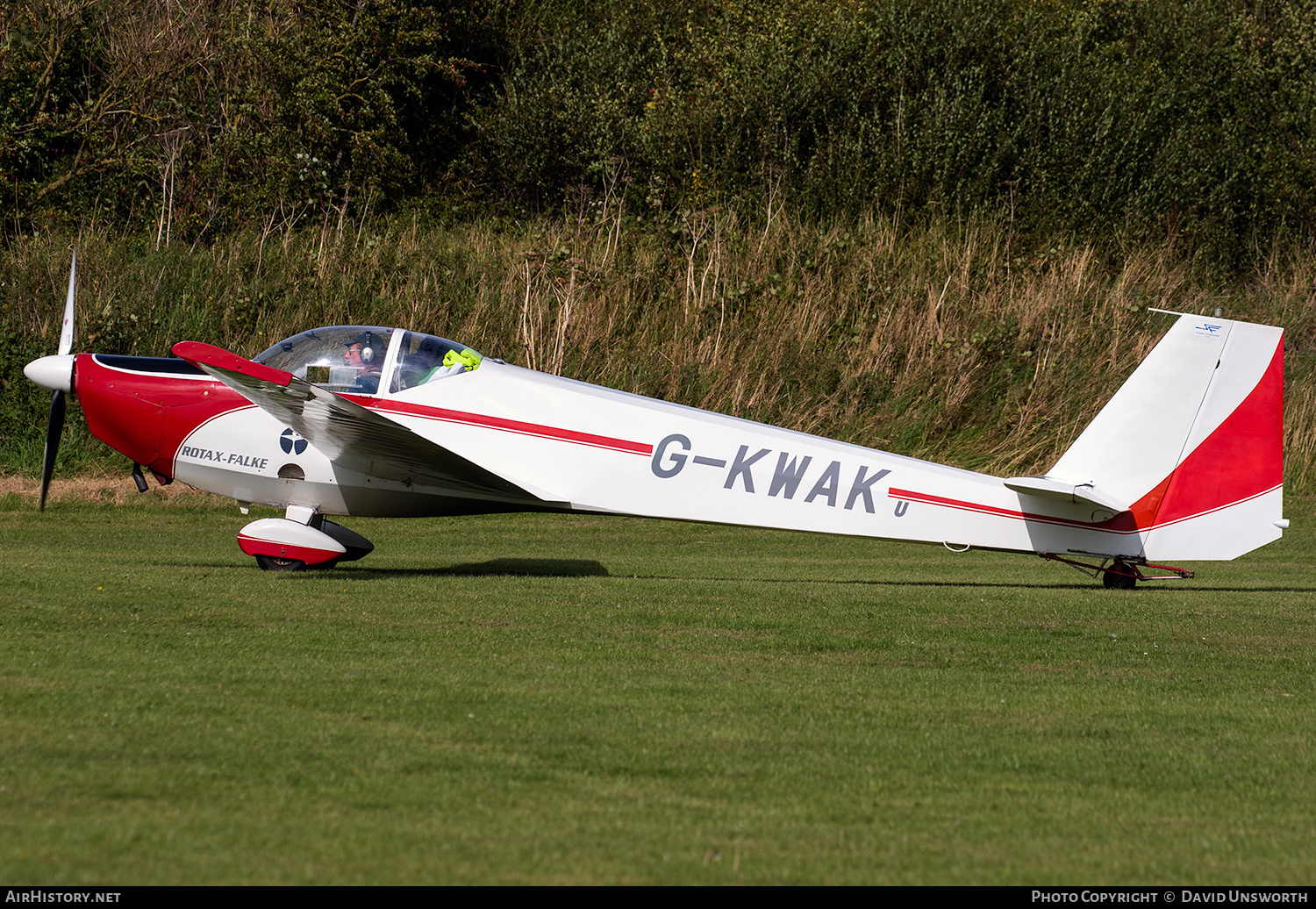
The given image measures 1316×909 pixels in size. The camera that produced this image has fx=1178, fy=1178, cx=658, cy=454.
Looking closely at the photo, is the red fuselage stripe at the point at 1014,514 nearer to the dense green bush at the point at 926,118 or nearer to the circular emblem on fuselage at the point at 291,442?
the circular emblem on fuselage at the point at 291,442

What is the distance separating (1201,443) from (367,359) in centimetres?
669

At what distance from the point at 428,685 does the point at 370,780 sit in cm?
146

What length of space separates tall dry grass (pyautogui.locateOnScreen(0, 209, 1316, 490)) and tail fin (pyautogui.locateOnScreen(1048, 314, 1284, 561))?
7.79m

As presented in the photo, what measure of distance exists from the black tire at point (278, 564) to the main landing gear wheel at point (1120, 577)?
6.57 metres

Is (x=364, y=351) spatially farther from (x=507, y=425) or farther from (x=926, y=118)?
(x=926, y=118)

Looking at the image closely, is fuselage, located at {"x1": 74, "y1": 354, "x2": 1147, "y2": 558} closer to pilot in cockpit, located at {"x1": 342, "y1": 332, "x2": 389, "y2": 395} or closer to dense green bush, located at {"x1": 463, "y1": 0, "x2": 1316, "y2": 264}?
pilot in cockpit, located at {"x1": 342, "y1": 332, "x2": 389, "y2": 395}

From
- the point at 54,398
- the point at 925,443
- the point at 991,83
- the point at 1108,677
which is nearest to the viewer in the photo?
the point at 1108,677

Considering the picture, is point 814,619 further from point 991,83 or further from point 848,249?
point 991,83

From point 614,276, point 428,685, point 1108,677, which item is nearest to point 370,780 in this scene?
point 428,685

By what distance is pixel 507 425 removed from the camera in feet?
32.2

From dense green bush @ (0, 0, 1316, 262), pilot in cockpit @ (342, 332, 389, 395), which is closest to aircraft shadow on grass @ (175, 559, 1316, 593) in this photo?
pilot in cockpit @ (342, 332, 389, 395)

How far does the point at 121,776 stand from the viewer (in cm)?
397

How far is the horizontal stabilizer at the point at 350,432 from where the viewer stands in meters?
8.53

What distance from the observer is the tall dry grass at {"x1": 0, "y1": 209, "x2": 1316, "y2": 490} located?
17578 mm
